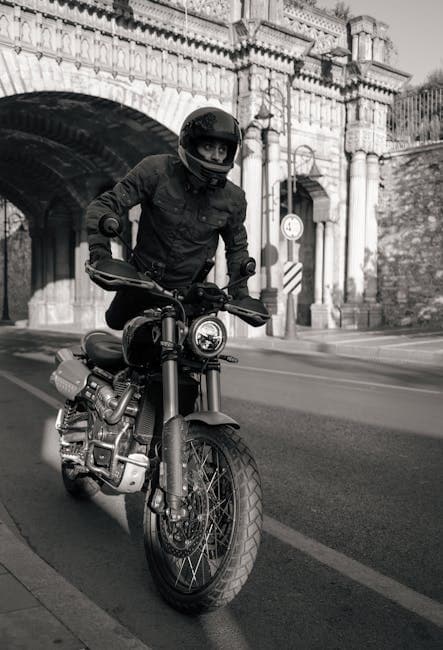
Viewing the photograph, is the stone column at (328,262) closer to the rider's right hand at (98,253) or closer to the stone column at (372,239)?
the stone column at (372,239)

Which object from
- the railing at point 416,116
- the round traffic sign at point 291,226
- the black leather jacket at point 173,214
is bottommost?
the black leather jacket at point 173,214

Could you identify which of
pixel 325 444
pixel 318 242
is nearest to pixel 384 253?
pixel 318 242

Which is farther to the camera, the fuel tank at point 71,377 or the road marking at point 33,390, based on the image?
the road marking at point 33,390

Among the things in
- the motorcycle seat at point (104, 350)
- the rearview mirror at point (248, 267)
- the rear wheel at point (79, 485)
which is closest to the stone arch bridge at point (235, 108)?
the rear wheel at point (79, 485)

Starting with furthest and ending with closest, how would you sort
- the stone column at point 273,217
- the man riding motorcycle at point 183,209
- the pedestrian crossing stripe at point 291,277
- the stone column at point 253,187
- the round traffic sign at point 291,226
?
the stone column at point 273,217
the stone column at point 253,187
the pedestrian crossing stripe at point 291,277
the round traffic sign at point 291,226
the man riding motorcycle at point 183,209

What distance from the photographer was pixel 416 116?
85.8 feet

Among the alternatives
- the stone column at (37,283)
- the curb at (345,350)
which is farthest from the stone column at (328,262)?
the stone column at (37,283)

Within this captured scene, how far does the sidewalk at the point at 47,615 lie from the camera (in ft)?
7.47

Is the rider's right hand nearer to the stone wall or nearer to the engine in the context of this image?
the engine

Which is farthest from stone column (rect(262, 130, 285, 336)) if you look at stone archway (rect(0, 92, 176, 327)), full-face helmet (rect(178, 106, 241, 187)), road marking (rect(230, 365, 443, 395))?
full-face helmet (rect(178, 106, 241, 187))

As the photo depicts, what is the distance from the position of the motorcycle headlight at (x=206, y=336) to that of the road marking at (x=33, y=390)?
187 inches

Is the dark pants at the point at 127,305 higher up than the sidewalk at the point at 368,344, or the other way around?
the dark pants at the point at 127,305

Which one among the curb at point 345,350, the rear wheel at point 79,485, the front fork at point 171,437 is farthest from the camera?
the curb at point 345,350

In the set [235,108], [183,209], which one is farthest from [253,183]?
[183,209]
